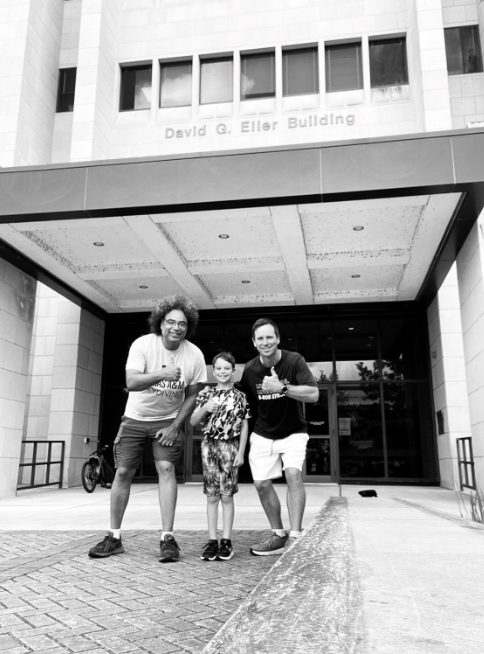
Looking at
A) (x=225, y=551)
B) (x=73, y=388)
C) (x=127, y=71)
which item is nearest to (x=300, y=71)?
(x=127, y=71)

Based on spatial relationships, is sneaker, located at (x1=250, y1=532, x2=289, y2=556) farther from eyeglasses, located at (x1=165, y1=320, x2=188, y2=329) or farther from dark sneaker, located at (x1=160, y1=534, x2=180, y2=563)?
eyeglasses, located at (x1=165, y1=320, x2=188, y2=329)

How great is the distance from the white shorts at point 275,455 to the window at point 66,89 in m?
16.2

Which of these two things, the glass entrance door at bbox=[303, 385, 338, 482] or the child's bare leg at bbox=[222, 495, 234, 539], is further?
the glass entrance door at bbox=[303, 385, 338, 482]

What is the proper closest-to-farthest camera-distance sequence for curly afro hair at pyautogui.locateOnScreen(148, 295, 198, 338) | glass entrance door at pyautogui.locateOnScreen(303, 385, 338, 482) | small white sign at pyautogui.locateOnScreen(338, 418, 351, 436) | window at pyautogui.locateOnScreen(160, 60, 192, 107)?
curly afro hair at pyautogui.locateOnScreen(148, 295, 198, 338), glass entrance door at pyautogui.locateOnScreen(303, 385, 338, 482), small white sign at pyautogui.locateOnScreen(338, 418, 351, 436), window at pyautogui.locateOnScreen(160, 60, 192, 107)

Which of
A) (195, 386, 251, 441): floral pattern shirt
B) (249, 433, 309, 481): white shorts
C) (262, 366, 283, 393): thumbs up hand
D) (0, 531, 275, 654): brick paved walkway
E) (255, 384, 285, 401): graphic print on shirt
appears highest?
(262, 366, 283, 393): thumbs up hand

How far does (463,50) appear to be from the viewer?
15.3m

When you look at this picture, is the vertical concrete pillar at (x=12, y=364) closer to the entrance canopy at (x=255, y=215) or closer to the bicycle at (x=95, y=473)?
the entrance canopy at (x=255, y=215)

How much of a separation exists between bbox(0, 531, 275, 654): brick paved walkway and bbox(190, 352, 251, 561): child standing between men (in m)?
0.37

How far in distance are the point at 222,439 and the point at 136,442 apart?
690mm

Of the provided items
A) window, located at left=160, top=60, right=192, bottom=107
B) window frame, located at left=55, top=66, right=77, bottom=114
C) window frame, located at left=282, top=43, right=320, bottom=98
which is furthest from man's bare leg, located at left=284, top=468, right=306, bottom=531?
window frame, located at left=55, top=66, right=77, bottom=114

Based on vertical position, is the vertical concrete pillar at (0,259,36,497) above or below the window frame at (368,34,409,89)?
below

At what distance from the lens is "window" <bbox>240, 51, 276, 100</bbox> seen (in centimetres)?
1555

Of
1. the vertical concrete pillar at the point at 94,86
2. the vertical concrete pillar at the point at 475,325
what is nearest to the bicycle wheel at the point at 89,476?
the vertical concrete pillar at the point at 475,325

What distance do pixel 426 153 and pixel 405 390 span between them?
24.4 feet
